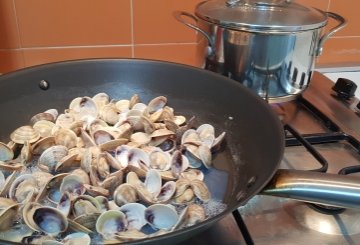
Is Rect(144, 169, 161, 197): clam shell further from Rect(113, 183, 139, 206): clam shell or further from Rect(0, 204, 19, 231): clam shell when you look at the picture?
Rect(0, 204, 19, 231): clam shell

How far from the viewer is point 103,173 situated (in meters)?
0.48

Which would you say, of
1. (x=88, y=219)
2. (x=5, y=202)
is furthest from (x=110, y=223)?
(x=5, y=202)

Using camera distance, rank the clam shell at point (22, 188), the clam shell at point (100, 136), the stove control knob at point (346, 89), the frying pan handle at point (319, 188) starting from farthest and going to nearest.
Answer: the stove control knob at point (346, 89)
the clam shell at point (100, 136)
the clam shell at point (22, 188)
the frying pan handle at point (319, 188)

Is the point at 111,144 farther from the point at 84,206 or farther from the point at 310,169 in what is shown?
the point at 310,169

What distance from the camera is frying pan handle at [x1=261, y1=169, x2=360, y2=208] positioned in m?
0.34

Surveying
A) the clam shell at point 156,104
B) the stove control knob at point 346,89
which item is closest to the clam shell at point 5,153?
the clam shell at point 156,104

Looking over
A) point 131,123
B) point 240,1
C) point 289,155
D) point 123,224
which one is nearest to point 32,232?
point 123,224

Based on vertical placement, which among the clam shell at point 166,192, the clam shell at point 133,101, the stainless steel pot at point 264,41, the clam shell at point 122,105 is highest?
the stainless steel pot at point 264,41

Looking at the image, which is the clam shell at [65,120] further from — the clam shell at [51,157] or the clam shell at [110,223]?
the clam shell at [110,223]

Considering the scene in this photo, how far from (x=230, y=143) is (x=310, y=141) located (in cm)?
13

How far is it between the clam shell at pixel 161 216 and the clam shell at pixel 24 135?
0.22m

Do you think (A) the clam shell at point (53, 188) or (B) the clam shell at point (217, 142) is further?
(B) the clam shell at point (217, 142)

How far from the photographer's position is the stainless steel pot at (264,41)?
578 millimetres

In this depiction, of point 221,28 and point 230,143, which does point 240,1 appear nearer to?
point 221,28
